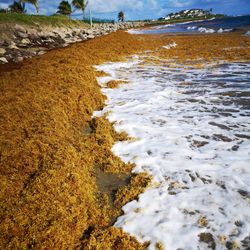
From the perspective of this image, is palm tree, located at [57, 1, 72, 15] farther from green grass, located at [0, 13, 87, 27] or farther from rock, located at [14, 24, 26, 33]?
rock, located at [14, 24, 26, 33]

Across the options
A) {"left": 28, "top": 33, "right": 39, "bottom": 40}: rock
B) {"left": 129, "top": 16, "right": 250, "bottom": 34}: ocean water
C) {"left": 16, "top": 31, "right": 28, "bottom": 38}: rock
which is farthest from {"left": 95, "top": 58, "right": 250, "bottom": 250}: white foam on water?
{"left": 129, "top": 16, "right": 250, "bottom": 34}: ocean water

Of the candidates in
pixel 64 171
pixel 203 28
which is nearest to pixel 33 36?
pixel 64 171

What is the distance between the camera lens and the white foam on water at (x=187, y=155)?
3.92 metres

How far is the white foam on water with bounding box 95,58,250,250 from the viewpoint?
392 cm

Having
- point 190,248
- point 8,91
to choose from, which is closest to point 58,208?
point 190,248

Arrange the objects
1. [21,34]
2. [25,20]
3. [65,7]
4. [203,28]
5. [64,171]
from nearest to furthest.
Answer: [64,171] < [21,34] < [25,20] < [203,28] < [65,7]

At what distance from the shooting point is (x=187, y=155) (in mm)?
5754

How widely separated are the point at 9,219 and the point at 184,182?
3046mm

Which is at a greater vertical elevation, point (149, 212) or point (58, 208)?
point (58, 208)

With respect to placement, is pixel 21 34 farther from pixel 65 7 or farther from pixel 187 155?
pixel 65 7

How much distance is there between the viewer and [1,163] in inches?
197

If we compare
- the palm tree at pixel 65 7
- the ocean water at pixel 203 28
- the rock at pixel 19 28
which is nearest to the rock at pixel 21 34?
the rock at pixel 19 28

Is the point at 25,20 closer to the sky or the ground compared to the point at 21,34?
closer to the sky

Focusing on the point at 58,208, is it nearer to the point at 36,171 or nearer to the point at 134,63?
the point at 36,171
